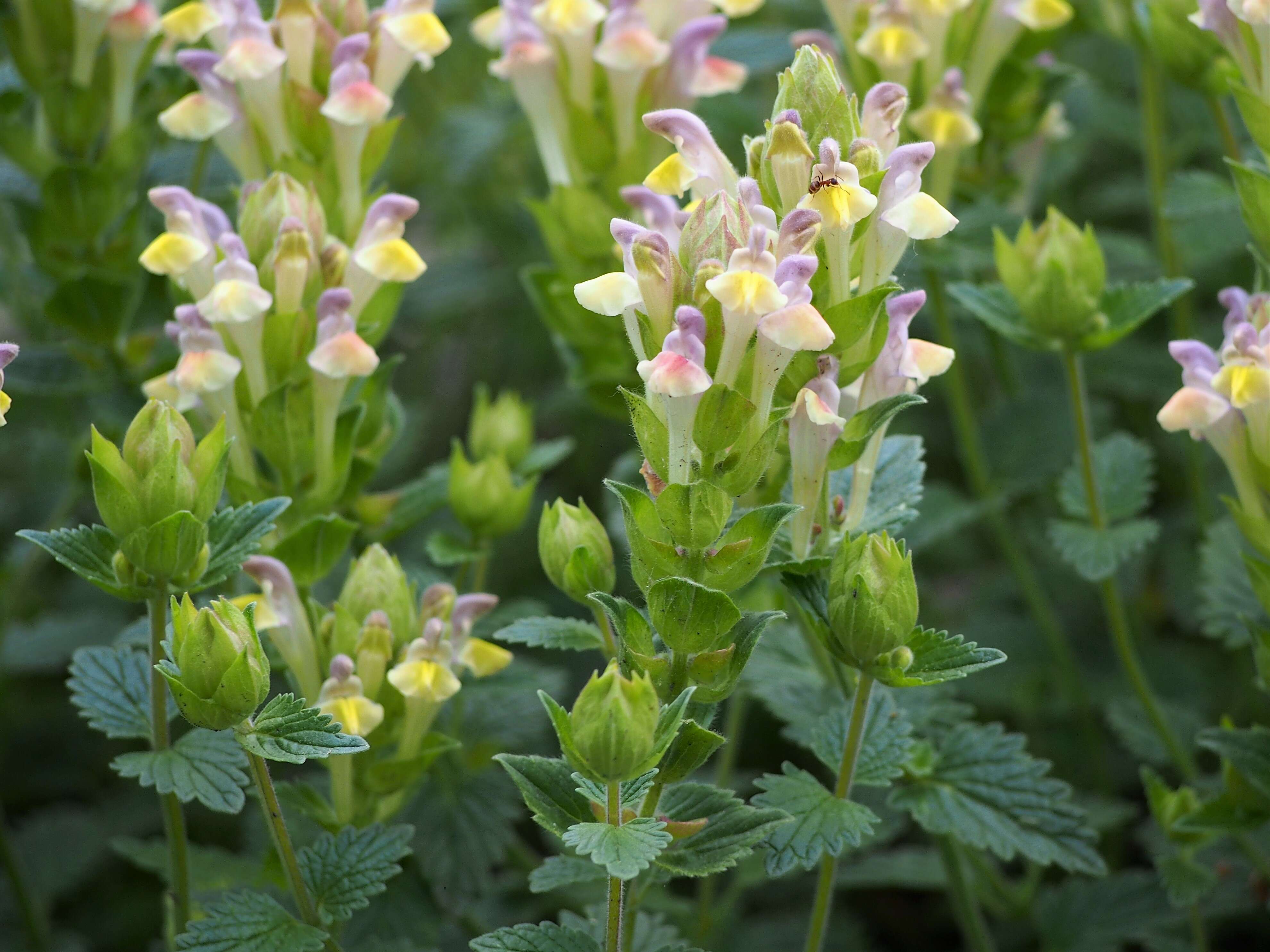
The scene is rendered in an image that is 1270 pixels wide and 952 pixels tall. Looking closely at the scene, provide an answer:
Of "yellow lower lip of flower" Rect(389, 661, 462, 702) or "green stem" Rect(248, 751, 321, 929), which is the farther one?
"yellow lower lip of flower" Rect(389, 661, 462, 702)

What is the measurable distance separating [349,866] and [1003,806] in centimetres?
59

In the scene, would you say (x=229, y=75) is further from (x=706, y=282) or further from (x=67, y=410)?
(x=67, y=410)

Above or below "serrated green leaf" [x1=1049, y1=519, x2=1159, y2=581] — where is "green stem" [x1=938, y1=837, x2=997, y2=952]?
below

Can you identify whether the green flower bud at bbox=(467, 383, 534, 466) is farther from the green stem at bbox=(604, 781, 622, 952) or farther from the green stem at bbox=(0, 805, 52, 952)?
the green stem at bbox=(0, 805, 52, 952)

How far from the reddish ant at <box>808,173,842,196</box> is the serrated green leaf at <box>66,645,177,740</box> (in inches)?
27.8

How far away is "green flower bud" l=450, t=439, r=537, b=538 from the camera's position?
1.36 metres

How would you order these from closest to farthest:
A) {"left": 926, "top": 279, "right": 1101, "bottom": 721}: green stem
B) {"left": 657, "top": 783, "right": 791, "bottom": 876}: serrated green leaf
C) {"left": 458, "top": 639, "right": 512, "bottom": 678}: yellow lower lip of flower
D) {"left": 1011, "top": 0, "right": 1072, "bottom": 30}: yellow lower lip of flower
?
{"left": 657, "top": 783, "right": 791, "bottom": 876}: serrated green leaf → {"left": 458, "top": 639, "right": 512, "bottom": 678}: yellow lower lip of flower → {"left": 1011, "top": 0, "right": 1072, "bottom": 30}: yellow lower lip of flower → {"left": 926, "top": 279, "right": 1101, "bottom": 721}: green stem

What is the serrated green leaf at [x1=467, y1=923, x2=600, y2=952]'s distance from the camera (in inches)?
36.1

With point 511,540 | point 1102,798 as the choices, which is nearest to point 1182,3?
point 1102,798

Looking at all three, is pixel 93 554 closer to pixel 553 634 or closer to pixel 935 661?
pixel 553 634

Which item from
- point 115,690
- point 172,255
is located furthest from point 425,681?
point 172,255

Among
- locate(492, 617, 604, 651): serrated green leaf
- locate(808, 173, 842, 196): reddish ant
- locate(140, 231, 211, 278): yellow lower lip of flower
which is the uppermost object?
locate(808, 173, 842, 196): reddish ant

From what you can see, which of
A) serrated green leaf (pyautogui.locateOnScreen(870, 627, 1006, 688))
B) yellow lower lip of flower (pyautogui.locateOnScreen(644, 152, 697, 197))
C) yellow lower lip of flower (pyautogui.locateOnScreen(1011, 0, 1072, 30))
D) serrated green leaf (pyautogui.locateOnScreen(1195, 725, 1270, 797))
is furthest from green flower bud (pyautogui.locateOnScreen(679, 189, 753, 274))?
yellow lower lip of flower (pyautogui.locateOnScreen(1011, 0, 1072, 30))

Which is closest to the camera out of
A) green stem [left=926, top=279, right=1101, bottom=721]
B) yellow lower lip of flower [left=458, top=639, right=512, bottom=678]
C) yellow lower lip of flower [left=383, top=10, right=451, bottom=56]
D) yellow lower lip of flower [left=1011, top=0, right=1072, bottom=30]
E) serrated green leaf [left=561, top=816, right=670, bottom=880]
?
serrated green leaf [left=561, top=816, right=670, bottom=880]
